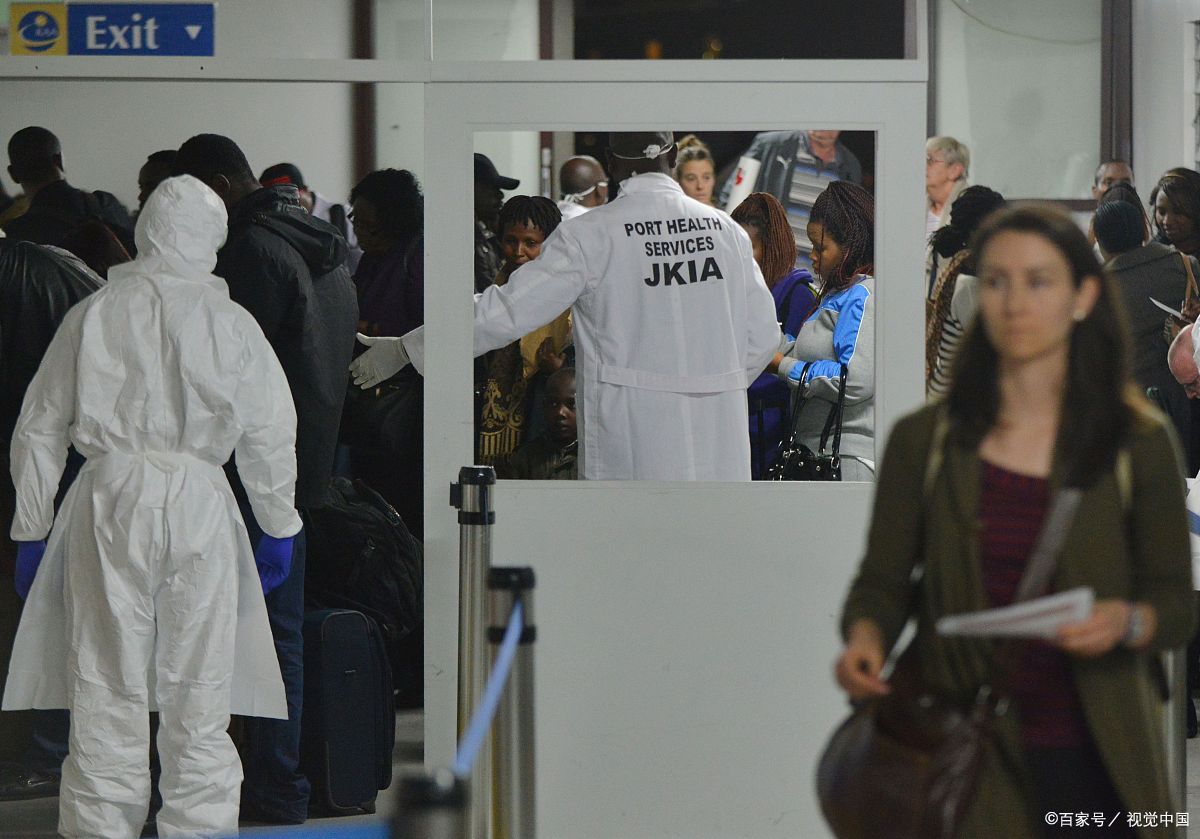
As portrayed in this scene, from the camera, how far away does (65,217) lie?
5043mm

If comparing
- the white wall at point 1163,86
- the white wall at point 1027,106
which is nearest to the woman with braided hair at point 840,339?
the white wall at point 1027,106

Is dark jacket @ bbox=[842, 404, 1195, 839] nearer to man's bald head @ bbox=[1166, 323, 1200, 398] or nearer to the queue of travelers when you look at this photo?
the queue of travelers

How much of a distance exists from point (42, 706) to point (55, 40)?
5.58 feet

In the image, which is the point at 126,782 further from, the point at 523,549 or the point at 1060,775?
the point at 1060,775

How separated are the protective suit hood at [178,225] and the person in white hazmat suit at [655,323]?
0.70m

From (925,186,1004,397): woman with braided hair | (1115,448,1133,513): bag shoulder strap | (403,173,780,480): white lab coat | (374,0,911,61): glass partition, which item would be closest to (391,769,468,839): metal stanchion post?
(1115,448,1133,513): bag shoulder strap

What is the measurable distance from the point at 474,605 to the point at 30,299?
163 centimetres

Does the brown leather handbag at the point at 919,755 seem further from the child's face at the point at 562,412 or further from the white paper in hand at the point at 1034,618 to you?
the child's face at the point at 562,412

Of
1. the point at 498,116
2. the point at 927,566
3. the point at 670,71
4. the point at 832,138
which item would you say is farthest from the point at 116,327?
the point at 927,566

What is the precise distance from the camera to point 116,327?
4.18 meters

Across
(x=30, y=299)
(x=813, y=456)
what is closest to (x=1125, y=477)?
(x=813, y=456)

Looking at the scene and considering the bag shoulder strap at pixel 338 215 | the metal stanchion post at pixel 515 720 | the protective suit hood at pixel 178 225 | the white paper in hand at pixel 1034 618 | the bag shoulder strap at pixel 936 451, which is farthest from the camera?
the bag shoulder strap at pixel 338 215

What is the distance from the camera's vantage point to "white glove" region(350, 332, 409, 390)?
5.01m

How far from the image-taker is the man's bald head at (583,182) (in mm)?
4535
